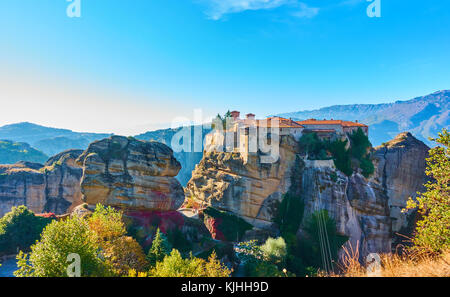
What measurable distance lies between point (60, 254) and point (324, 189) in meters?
30.5

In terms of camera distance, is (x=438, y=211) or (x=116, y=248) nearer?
(x=438, y=211)

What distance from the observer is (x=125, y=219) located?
914 inches

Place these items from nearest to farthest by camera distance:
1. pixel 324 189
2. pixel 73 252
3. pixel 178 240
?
pixel 73 252, pixel 178 240, pixel 324 189

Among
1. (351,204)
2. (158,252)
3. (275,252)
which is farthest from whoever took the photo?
(351,204)

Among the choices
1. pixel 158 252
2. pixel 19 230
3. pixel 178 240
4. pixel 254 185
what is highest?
pixel 254 185

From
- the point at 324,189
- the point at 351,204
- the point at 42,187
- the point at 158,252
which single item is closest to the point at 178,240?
the point at 158,252

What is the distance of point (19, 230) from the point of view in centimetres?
2450

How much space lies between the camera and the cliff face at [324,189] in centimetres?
3195

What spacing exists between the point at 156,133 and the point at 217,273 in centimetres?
18274

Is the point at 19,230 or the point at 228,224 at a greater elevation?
the point at 19,230

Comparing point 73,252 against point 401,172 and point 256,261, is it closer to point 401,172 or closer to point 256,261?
point 256,261

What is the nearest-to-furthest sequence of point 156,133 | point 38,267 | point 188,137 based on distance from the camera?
point 38,267 < point 188,137 < point 156,133
